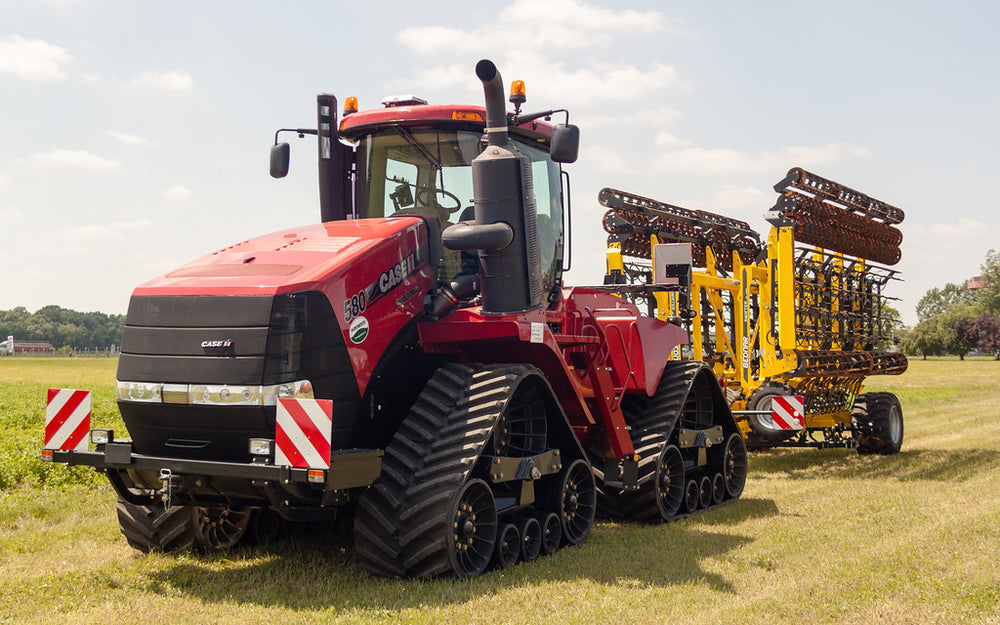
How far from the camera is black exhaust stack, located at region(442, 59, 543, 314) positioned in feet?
22.3

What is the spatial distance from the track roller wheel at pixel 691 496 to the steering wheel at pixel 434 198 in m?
4.10

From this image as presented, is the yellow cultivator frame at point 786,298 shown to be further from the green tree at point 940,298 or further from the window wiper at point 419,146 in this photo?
the green tree at point 940,298

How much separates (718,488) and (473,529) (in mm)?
5056

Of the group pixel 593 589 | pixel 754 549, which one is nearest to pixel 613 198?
pixel 754 549

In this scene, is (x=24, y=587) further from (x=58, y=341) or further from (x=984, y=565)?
(x=58, y=341)

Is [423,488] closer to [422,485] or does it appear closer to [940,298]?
[422,485]

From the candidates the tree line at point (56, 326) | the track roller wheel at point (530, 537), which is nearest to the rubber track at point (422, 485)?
the track roller wheel at point (530, 537)

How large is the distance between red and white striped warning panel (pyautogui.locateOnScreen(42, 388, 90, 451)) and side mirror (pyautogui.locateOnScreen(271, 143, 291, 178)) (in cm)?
242

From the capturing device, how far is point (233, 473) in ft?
19.3

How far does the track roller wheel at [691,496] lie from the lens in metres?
10.0

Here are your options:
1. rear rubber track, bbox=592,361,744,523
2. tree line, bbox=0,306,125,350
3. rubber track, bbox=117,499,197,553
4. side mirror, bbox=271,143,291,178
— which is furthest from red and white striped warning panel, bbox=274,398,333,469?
tree line, bbox=0,306,125,350

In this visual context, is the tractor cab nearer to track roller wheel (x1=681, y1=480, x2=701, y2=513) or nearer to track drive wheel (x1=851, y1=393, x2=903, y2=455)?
track roller wheel (x1=681, y1=480, x2=701, y2=513)

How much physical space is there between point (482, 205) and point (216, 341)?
2080mm

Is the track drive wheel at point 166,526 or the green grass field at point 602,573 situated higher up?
the track drive wheel at point 166,526
